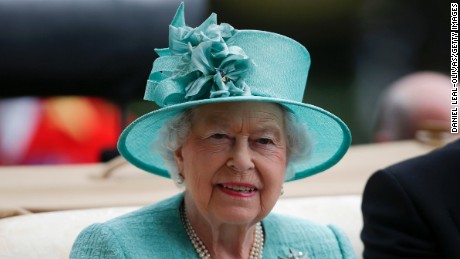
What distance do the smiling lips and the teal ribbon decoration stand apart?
0.74ft

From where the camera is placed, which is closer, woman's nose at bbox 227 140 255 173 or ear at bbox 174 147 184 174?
woman's nose at bbox 227 140 255 173

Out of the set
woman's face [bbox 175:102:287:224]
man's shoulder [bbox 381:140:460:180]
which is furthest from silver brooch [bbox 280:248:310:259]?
man's shoulder [bbox 381:140:460:180]

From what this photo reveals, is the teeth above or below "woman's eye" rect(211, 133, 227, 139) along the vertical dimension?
below

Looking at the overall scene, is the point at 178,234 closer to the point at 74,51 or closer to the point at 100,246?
the point at 100,246

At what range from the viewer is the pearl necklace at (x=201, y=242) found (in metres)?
2.20

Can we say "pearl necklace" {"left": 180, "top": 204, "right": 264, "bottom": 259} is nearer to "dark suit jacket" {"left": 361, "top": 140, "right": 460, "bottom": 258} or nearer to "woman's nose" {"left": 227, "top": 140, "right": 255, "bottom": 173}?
"woman's nose" {"left": 227, "top": 140, "right": 255, "bottom": 173}

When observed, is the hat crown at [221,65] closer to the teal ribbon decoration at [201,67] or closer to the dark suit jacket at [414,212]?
the teal ribbon decoration at [201,67]

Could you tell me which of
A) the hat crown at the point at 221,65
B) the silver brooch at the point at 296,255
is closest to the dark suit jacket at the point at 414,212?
the silver brooch at the point at 296,255

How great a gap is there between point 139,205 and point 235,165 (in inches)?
28.9

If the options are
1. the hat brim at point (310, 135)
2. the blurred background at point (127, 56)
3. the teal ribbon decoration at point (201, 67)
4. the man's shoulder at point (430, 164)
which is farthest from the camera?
the blurred background at point (127, 56)

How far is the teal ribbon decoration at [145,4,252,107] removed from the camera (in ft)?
6.68

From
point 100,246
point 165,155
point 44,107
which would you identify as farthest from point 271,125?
point 44,107

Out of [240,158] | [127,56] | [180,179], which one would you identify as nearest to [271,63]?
[240,158]

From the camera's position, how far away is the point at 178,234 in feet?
7.25
